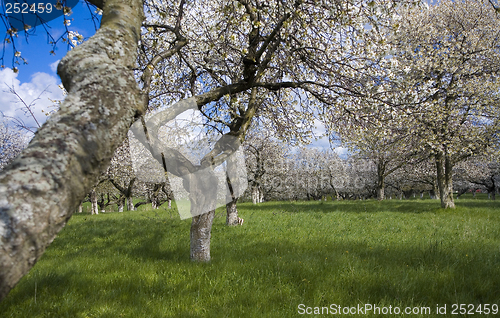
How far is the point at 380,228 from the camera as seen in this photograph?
33.3 ft

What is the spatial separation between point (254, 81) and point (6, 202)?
6093mm

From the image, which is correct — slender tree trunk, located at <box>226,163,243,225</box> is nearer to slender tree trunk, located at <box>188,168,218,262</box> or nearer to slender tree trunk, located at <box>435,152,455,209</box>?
slender tree trunk, located at <box>188,168,218,262</box>


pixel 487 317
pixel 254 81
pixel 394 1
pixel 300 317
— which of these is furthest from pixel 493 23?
pixel 300 317

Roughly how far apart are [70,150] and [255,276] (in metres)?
4.35

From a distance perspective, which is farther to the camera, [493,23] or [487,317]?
[493,23]

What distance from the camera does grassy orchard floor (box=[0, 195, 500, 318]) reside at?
406 cm

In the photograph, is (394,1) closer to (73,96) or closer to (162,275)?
(73,96)

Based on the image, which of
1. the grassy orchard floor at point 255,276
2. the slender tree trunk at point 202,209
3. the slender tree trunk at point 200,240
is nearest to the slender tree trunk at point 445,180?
the grassy orchard floor at point 255,276

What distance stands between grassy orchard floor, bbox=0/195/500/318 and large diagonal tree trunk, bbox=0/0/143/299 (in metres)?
2.96

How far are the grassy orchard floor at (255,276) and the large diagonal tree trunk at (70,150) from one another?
9.73ft

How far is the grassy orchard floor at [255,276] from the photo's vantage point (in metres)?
4.06

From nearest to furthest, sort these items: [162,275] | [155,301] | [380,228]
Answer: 1. [155,301]
2. [162,275]
3. [380,228]

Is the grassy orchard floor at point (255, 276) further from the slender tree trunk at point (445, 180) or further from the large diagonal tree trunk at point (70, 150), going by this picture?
the slender tree trunk at point (445, 180)

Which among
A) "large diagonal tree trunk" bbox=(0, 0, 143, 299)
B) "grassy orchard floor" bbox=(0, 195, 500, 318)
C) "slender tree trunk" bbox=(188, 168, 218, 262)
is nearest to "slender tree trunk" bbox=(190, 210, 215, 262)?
"slender tree trunk" bbox=(188, 168, 218, 262)
